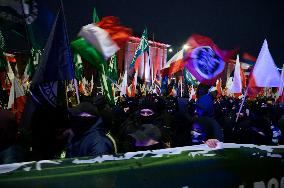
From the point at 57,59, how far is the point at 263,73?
5.18 m

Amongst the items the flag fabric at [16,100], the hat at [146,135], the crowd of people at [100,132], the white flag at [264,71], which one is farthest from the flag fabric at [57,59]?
the white flag at [264,71]

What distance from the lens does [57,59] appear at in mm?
5113

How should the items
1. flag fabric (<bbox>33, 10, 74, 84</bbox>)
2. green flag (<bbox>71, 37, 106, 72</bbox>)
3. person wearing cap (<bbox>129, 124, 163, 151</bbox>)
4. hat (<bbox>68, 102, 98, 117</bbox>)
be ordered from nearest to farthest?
hat (<bbox>68, 102, 98, 117</bbox>)
person wearing cap (<bbox>129, 124, 163, 151</bbox>)
flag fabric (<bbox>33, 10, 74, 84</bbox>)
green flag (<bbox>71, 37, 106, 72</bbox>)

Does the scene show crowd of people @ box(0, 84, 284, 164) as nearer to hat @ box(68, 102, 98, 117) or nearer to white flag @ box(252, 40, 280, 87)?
hat @ box(68, 102, 98, 117)

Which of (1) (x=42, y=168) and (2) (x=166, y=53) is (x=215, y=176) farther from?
(2) (x=166, y=53)

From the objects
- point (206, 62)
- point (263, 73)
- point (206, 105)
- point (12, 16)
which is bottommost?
point (206, 105)

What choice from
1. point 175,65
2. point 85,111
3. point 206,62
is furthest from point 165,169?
Answer: point 175,65

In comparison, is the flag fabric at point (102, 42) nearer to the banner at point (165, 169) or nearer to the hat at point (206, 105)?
the hat at point (206, 105)

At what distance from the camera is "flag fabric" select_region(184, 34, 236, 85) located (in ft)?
33.4

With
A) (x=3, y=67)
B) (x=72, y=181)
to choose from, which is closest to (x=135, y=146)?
(x=72, y=181)

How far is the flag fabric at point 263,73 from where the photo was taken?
8.05 m

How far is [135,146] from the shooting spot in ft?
14.8

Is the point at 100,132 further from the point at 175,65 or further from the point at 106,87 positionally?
the point at 175,65

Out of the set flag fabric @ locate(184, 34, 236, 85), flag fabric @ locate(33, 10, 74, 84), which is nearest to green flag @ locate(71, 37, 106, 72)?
flag fabric @ locate(33, 10, 74, 84)
